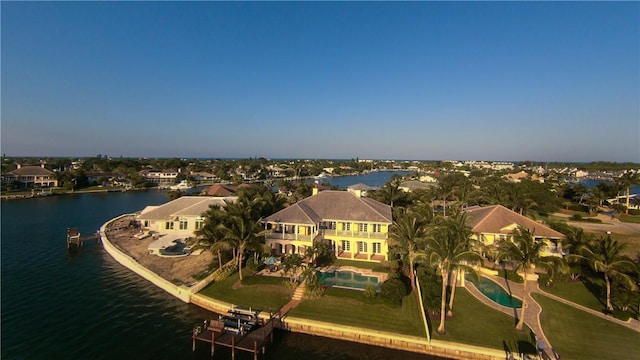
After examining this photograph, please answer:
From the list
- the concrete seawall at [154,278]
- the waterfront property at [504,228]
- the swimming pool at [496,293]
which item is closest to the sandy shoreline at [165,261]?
the concrete seawall at [154,278]

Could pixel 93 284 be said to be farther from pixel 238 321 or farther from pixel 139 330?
pixel 238 321

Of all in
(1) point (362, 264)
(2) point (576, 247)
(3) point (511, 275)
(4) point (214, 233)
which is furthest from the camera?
(1) point (362, 264)

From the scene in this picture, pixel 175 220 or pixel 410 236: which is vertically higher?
pixel 410 236

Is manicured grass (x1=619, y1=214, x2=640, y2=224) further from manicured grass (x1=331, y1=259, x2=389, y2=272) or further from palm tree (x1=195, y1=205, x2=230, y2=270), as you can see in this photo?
palm tree (x1=195, y1=205, x2=230, y2=270)

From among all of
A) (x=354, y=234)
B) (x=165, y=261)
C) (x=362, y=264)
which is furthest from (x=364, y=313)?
(x=165, y=261)

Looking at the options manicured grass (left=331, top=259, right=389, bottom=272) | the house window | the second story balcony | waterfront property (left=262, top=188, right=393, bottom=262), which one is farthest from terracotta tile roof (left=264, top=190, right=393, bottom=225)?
manicured grass (left=331, top=259, right=389, bottom=272)

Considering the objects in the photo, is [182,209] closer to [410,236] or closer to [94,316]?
[94,316]

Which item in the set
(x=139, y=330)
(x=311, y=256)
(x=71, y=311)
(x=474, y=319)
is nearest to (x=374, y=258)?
(x=311, y=256)
